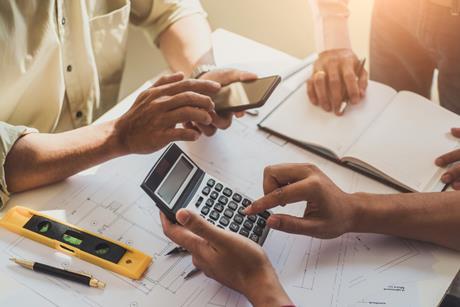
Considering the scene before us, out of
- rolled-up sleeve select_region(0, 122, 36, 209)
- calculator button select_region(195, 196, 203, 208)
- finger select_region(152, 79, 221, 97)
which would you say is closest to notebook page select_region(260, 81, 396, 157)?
finger select_region(152, 79, 221, 97)

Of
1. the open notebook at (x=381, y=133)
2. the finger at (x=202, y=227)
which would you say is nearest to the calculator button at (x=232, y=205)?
the finger at (x=202, y=227)

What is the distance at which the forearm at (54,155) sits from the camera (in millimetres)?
823

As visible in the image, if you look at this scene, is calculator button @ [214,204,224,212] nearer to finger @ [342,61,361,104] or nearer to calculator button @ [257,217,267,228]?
calculator button @ [257,217,267,228]

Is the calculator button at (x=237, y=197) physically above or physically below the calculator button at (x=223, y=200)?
below

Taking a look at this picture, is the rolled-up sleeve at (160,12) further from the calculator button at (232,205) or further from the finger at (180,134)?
the calculator button at (232,205)

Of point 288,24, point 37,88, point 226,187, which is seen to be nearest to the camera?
point 226,187

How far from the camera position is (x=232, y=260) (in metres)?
0.67

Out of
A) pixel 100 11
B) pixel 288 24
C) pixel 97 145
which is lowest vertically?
pixel 288 24

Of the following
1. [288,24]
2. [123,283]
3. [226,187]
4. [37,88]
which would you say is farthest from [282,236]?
[288,24]

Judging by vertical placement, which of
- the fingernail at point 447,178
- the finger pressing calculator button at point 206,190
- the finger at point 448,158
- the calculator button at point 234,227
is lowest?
the fingernail at point 447,178

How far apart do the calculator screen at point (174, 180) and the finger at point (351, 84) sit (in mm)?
375

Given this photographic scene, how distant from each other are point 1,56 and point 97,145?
22 centimetres

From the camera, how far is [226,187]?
2.60ft

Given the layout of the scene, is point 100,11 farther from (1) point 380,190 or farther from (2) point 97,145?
(1) point 380,190
